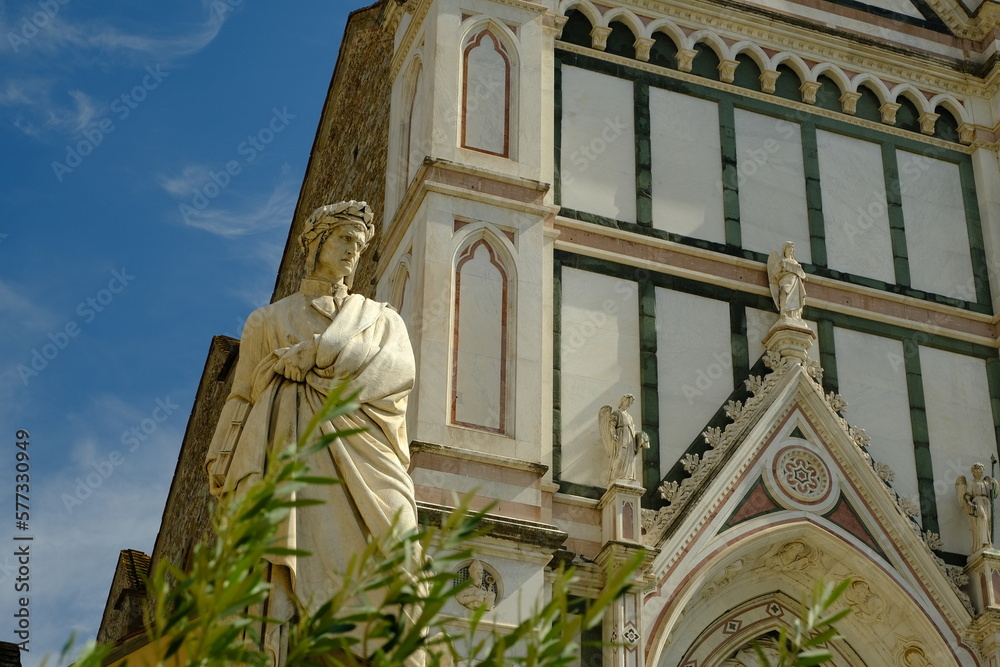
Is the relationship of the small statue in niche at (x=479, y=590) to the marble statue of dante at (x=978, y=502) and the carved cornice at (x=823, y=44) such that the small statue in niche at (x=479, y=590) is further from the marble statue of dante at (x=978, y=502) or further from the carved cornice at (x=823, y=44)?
the carved cornice at (x=823, y=44)

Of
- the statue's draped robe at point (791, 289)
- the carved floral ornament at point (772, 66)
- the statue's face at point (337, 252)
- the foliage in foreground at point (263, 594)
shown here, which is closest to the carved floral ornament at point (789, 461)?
the statue's draped robe at point (791, 289)

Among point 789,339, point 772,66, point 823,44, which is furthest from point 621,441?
point 823,44

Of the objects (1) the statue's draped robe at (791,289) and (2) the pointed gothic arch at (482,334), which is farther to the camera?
(1) the statue's draped robe at (791,289)

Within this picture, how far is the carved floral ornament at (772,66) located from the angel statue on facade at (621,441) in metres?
3.49

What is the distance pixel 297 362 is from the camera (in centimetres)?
593

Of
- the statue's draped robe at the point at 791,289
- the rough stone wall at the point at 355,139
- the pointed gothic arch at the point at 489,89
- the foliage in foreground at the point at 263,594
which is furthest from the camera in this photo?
the rough stone wall at the point at 355,139

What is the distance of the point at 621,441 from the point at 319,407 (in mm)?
5536

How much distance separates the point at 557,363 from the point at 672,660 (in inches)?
87.2

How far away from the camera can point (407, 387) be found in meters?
6.06

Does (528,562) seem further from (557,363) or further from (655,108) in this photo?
(655,108)

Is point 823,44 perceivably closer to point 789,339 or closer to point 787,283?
point 787,283

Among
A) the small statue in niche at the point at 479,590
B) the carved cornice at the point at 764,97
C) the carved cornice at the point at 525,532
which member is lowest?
the small statue in niche at the point at 479,590

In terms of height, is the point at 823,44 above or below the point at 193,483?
above

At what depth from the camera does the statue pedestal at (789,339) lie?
482 inches
